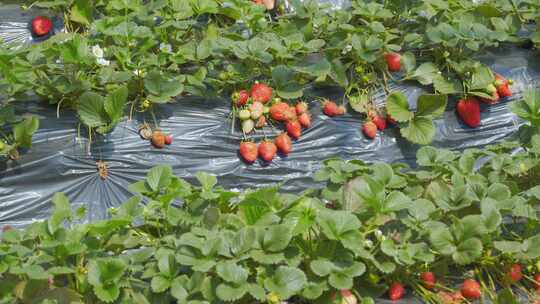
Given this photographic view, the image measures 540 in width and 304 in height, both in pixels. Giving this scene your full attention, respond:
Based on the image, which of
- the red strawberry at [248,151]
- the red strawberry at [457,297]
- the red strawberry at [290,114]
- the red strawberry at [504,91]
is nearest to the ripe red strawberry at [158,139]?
the red strawberry at [248,151]

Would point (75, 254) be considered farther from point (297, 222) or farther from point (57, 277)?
point (297, 222)

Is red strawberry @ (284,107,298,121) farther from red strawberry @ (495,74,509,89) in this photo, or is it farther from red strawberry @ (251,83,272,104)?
red strawberry @ (495,74,509,89)

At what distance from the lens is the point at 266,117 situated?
402 cm

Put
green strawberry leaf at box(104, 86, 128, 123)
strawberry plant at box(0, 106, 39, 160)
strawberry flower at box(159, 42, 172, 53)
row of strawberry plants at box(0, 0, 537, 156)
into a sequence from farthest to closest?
strawberry flower at box(159, 42, 172, 53), row of strawberry plants at box(0, 0, 537, 156), green strawberry leaf at box(104, 86, 128, 123), strawberry plant at box(0, 106, 39, 160)

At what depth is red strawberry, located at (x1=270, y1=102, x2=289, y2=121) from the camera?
3.98 m

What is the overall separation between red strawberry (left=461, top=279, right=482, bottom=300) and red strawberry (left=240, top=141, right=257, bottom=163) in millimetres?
1201

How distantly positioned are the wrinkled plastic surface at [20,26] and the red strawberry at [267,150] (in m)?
1.37

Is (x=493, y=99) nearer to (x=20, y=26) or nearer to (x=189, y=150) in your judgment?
(x=189, y=150)

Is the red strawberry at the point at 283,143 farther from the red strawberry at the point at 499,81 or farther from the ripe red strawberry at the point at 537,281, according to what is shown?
the ripe red strawberry at the point at 537,281

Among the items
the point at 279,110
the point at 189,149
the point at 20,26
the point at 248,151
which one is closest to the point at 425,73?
the point at 279,110

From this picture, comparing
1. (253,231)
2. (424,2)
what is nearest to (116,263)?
(253,231)

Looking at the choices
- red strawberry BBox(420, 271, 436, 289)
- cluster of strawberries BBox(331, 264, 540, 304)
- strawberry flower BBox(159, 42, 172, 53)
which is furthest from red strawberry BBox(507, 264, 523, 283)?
strawberry flower BBox(159, 42, 172, 53)

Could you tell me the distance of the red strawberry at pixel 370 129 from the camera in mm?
4086

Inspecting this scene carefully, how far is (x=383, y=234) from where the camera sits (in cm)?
311
